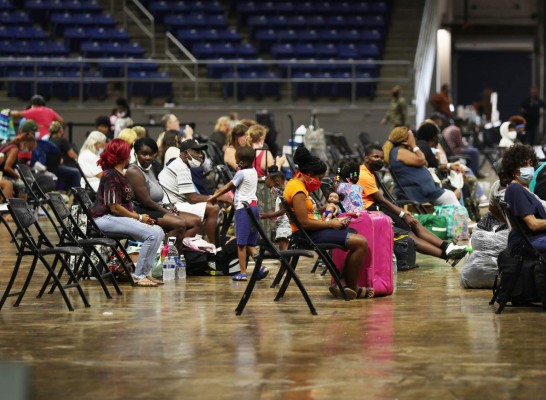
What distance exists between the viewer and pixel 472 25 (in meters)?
32.3

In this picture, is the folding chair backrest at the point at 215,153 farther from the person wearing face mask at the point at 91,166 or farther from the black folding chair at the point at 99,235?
the black folding chair at the point at 99,235

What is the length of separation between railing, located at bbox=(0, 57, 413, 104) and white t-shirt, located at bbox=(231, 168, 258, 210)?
43.9 ft

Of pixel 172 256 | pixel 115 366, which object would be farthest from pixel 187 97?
pixel 115 366

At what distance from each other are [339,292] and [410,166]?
3751 millimetres

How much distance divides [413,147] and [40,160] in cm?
584

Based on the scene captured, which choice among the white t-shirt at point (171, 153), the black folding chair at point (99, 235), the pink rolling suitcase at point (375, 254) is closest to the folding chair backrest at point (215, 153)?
the white t-shirt at point (171, 153)

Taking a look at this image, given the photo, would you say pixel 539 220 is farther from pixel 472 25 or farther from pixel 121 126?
pixel 472 25

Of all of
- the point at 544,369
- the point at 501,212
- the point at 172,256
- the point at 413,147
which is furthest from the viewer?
the point at 413,147

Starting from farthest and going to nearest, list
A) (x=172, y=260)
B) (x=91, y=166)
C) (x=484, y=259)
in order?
(x=91, y=166) < (x=172, y=260) < (x=484, y=259)

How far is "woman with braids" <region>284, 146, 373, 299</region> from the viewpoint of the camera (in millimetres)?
9203

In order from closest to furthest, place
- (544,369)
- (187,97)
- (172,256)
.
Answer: (544,369) → (172,256) → (187,97)

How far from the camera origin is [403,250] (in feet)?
36.8

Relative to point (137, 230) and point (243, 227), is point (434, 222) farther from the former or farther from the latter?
point (137, 230)

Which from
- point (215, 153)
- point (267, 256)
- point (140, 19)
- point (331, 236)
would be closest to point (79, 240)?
point (267, 256)
